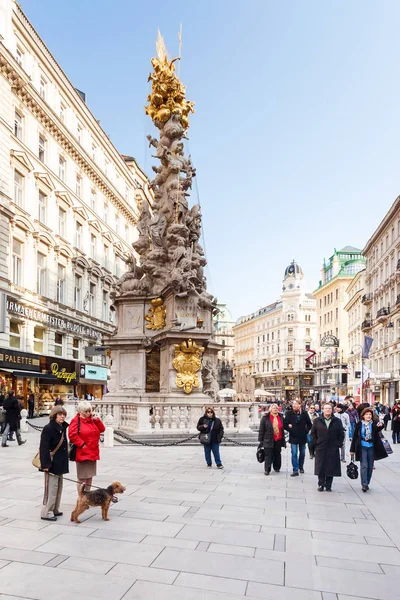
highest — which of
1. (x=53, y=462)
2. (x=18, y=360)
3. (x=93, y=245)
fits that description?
(x=93, y=245)

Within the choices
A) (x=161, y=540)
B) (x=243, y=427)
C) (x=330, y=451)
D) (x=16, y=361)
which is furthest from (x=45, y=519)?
(x=16, y=361)

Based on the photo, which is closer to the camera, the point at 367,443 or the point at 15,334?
the point at 367,443

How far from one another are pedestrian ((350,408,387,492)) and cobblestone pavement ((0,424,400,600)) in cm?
45

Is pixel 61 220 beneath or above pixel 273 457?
above

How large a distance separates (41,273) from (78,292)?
6.21 metres

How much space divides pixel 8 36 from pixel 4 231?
424 inches

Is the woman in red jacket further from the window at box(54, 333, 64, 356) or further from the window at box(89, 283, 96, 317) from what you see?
the window at box(89, 283, 96, 317)

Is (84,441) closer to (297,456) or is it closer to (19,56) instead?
(297,456)

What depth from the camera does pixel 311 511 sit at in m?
8.59

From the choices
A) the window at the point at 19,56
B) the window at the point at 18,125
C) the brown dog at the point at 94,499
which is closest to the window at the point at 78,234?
the window at the point at 18,125

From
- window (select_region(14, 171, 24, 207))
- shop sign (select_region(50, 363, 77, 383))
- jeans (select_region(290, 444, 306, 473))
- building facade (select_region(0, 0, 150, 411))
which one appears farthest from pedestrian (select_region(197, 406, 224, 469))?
shop sign (select_region(50, 363, 77, 383))

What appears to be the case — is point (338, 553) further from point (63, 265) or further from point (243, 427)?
point (63, 265)

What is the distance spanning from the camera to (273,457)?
40.5 ft

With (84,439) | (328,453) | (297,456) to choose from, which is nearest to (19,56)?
(297,456)
